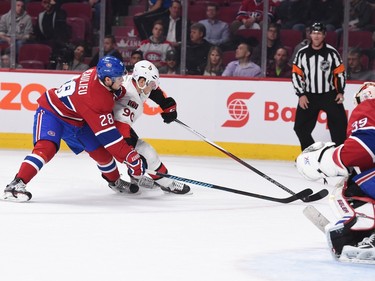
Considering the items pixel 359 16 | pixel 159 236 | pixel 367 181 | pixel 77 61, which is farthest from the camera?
pixel 77 61

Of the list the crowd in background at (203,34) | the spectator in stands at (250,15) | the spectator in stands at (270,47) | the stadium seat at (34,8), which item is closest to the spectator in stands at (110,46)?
the crowd in background at (203,34)

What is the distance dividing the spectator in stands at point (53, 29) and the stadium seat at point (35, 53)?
0.17 ft

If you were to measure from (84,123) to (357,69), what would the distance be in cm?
310

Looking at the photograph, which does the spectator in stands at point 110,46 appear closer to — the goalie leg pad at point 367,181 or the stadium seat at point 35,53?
the stadium seat at point 35,53

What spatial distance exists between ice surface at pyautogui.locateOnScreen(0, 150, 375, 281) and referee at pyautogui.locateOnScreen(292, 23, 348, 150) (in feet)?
2.52

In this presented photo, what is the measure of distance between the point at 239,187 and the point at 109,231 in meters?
1.95

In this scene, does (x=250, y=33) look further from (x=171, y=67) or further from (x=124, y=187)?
(x=124, y=187)

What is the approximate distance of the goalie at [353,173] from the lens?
3807 millimetres

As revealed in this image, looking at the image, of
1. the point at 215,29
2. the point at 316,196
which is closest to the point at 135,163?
the point at 316,196

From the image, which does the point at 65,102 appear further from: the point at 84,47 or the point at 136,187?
the point at 84,47

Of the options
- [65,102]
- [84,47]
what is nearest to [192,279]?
[65,102]

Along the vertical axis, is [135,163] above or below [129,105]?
below

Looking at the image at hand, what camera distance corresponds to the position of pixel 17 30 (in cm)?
848

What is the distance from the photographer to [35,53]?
8477 mm
